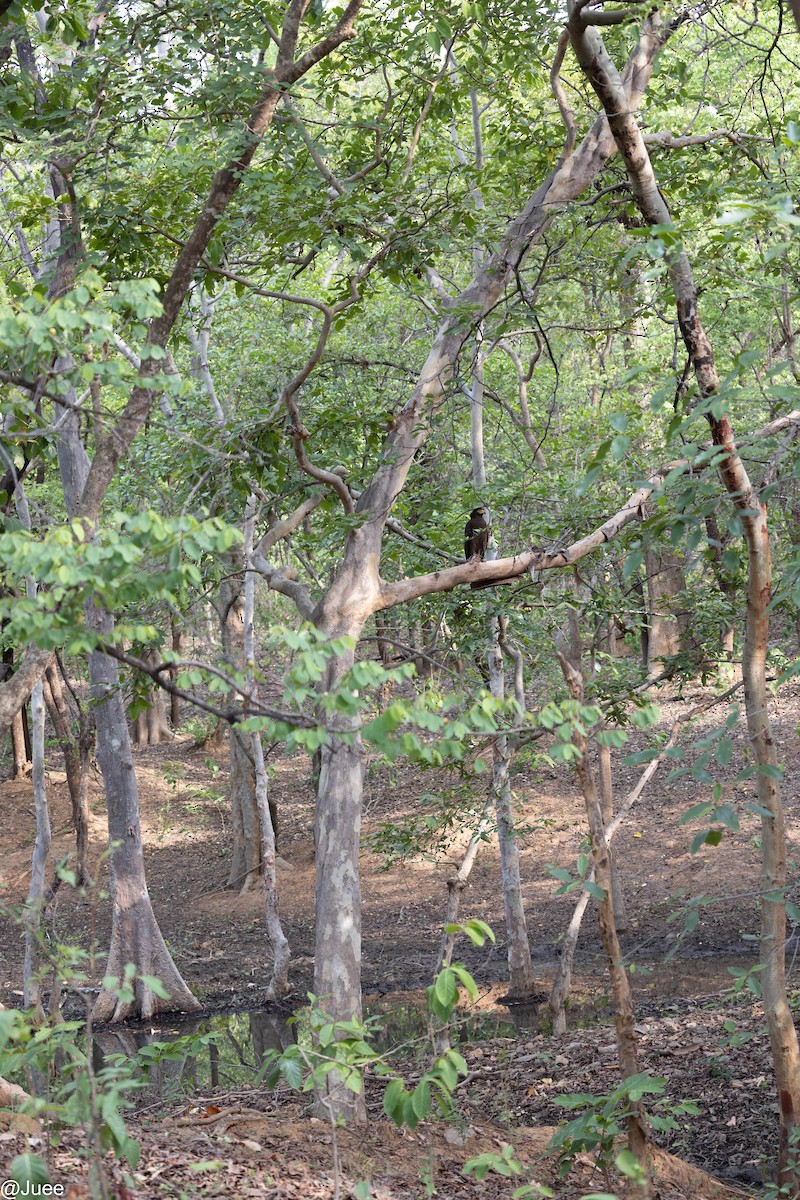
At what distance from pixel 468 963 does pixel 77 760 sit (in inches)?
294

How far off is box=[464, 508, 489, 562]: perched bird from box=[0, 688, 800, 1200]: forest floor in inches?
69.2

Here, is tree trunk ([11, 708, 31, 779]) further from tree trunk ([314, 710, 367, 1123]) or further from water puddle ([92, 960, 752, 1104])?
tree trunk ([314, 710, 367, 1123])

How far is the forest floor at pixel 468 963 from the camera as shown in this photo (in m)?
4.99

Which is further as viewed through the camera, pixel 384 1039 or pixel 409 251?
pixel 384 1039

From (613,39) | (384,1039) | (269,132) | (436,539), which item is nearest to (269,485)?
(436,539)

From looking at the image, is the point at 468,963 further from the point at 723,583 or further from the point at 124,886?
the point at 723,583

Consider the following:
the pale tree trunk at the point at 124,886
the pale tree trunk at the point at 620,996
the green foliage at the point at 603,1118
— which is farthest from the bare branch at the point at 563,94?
the pale tree trunk at the point at 124,886

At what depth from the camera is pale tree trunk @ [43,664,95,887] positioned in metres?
14.8

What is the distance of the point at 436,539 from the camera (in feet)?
27.4

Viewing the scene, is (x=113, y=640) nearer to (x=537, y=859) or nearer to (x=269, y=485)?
(x=269, y=485)

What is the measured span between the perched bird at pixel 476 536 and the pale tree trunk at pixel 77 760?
8.67 m

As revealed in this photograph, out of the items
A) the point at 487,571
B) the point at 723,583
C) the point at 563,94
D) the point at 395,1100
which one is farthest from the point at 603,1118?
the point at 723,583

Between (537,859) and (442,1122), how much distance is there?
968 cm

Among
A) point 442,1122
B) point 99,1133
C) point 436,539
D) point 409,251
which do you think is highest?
point 409,251
